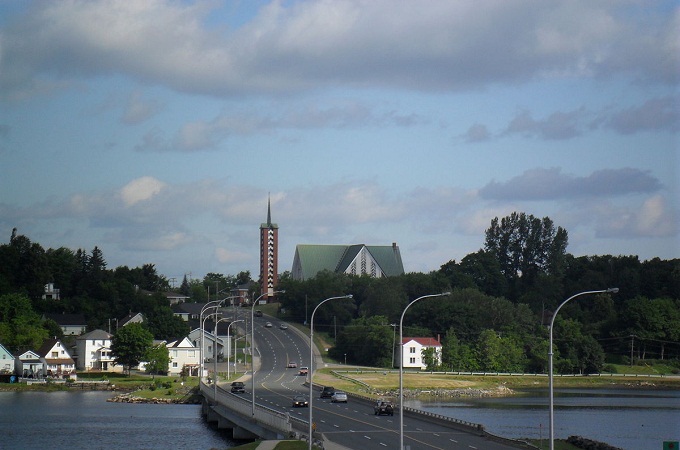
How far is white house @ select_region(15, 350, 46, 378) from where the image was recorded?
150 metres

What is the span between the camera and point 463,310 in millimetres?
168500

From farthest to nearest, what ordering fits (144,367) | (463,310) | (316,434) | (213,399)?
(463,310) < (144,367) < (213,399) < (316,434)

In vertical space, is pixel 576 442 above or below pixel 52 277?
below

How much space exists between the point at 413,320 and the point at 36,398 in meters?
67.7

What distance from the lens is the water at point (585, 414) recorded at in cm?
8562

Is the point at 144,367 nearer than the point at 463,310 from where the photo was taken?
Yes

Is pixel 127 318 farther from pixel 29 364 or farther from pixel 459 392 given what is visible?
pixel 459 392

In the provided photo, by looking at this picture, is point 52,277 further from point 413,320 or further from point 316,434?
point 316,434

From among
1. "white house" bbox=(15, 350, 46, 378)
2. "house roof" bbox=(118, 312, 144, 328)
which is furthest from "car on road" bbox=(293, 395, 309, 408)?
"house roof" bbox=(118, 312, 144, 328)

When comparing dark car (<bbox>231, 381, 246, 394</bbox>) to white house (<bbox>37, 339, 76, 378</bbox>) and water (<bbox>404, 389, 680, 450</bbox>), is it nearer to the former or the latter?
water (<bbox>404, 389, 680, 450</bbox>)

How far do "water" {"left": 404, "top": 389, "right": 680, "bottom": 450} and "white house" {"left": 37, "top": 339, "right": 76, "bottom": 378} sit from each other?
59821 mm

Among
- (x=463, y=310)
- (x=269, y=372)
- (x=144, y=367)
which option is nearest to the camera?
(x=269, y=372)

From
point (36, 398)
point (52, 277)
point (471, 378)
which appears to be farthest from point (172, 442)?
point (52, 277)

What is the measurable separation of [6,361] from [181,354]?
2540 cm
